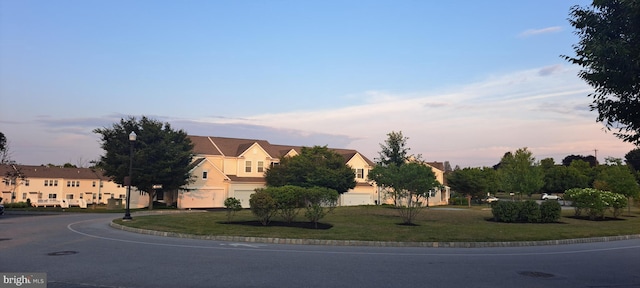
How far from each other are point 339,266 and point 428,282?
8.82ft

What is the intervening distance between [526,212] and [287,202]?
51.0 feet

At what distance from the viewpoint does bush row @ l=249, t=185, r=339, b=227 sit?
23531mm

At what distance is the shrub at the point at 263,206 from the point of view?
23406 millimetres

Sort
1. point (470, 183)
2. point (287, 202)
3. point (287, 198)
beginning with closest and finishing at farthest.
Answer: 1. point (287, 198)
2. point (287, 202)
3. point (470, 183)

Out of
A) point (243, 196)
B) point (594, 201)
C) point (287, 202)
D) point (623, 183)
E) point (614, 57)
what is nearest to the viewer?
point (614, 57)

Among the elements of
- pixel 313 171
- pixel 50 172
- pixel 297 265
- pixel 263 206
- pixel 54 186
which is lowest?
pixel 297 265

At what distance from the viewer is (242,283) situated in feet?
30.0

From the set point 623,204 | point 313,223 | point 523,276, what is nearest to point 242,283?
point 523,276

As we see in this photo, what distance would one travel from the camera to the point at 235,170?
6053 cm

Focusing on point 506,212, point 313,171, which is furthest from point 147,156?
point 506,212

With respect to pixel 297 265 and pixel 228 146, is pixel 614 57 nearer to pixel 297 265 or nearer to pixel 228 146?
pixel 297 265

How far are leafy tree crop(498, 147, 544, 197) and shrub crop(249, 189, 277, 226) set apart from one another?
3052 centimetres

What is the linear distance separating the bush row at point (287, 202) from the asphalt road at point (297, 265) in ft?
20.5

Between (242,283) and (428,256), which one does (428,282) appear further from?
(428,256)
